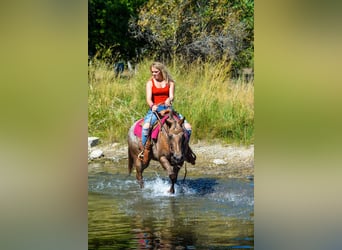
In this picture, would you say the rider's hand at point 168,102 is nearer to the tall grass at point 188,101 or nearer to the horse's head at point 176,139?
the tall grass at point 188,101

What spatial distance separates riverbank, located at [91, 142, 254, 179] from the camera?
9656 mm

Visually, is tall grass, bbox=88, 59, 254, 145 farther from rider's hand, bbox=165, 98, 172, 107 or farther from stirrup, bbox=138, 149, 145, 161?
stirrup, bbox=138, 149, 145, 161

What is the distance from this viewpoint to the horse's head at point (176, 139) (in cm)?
962

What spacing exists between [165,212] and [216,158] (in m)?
0.96

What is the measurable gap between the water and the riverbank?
9 cm

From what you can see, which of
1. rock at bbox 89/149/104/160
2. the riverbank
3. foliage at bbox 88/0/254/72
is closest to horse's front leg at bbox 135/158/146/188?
the riverbank

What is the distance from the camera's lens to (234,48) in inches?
378

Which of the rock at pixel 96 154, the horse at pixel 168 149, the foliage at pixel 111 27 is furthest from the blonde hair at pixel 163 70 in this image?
the rock at pixel 96 154

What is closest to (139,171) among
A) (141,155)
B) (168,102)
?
(141,155)

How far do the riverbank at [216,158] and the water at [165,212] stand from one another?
9cm

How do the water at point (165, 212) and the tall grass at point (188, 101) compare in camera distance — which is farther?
the tall grass at point (188, 101)

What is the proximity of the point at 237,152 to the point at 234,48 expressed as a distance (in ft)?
4.42

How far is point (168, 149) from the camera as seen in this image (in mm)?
9648
